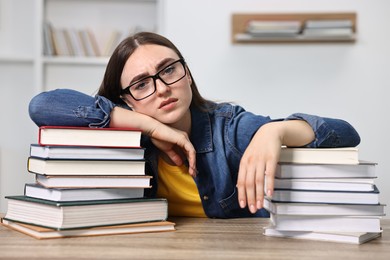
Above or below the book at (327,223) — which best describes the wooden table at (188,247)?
below

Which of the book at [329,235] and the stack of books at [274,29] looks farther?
the stack of books at [274,29]

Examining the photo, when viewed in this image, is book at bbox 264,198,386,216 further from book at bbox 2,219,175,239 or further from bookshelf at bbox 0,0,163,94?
bookshelf at bbox 0,0,163,94

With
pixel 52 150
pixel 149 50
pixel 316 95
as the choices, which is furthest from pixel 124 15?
pixel 52 150

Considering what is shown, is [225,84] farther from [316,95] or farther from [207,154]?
[207,154]

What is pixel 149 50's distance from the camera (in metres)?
1.54

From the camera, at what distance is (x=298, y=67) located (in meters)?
3.45


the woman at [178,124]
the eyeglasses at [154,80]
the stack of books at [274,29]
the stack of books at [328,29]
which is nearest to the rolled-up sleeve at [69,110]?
the woman at [178,124]

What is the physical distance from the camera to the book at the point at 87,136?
112 cm

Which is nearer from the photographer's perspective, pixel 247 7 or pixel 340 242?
pixel 340 242

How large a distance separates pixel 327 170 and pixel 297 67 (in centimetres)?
242

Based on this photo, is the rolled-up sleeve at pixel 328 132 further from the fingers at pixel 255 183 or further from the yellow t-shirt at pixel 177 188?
the yellow t-shirt at pixel 177 188

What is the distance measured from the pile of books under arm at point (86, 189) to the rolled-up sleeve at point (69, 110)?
19 centimetres

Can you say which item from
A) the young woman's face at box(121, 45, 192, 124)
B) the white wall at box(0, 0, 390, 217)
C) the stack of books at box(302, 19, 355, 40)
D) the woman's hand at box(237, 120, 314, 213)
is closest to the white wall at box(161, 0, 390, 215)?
the white wall at box(0, 0, 390, 217)

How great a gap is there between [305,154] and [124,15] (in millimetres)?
2982
